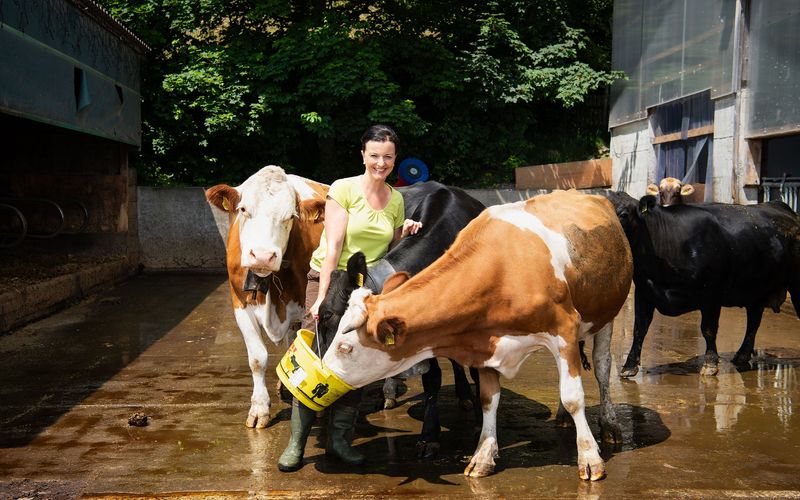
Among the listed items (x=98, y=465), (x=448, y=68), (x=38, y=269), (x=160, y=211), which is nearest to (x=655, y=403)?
(x=98, y=465)

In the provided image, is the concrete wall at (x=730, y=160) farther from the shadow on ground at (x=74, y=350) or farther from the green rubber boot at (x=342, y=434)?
the green rubber boot at (x=342, y=434)

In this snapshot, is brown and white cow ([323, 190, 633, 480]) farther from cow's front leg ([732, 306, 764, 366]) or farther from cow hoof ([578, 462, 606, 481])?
cow's front leg ([732, 306, 764, 366])

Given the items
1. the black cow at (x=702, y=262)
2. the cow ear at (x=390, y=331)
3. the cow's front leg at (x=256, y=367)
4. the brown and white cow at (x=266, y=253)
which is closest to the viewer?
the cow ear at (x=390, y=331)

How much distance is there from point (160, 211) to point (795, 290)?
37.8ft

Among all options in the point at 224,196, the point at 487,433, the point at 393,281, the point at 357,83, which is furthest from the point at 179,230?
the point at 487,433

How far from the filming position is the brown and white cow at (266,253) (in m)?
5.30

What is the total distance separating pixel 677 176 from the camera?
15.2 meters

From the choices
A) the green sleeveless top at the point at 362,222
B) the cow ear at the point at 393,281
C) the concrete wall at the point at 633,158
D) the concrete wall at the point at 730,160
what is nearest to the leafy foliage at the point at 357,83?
the concrete wall at the point at 633,158

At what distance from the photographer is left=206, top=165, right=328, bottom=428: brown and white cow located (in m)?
5.30

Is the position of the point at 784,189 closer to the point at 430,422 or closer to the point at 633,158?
the point at 633,158

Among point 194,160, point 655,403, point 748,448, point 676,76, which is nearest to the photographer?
point 748,448

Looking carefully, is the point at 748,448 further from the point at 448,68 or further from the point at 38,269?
the point at 448,68

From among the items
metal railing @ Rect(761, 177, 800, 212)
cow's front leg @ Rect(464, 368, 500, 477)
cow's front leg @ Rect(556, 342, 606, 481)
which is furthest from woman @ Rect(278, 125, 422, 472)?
metal railing @ Rect(761, 177, 800, 212)

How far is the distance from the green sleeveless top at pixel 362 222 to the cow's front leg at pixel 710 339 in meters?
3.48
